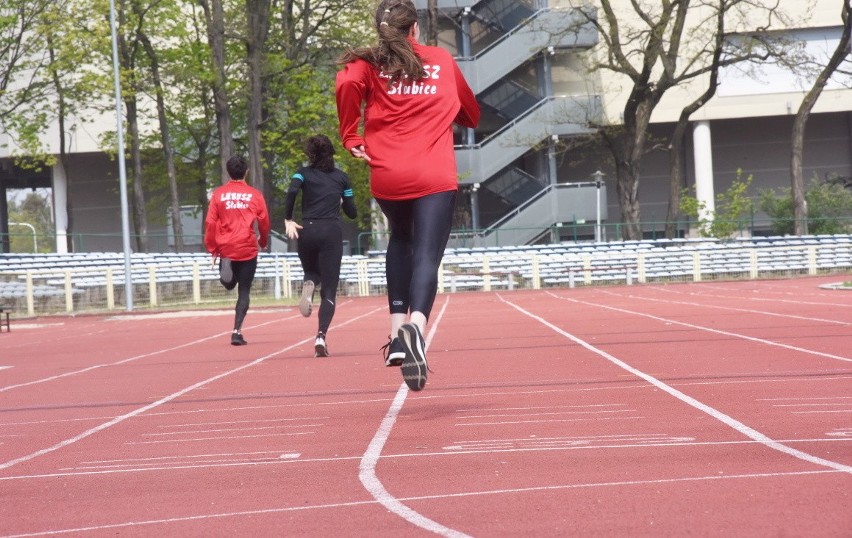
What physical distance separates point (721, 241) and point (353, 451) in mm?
35278

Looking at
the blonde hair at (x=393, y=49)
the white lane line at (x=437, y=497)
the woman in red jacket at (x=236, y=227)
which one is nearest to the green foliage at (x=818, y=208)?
the woman in red jacket at (x=236, y=227)

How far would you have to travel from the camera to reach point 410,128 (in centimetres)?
672

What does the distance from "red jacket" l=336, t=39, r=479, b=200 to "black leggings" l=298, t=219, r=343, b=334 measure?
523 cm

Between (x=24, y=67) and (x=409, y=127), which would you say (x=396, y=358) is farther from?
(x=24, y=67)

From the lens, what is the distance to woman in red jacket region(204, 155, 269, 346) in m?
13.6

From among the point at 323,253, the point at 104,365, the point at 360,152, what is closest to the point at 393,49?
the point at 360,152

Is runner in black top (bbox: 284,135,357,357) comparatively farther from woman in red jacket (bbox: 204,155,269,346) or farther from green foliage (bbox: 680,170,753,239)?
green foliage (bbox: 680,170,753,239)

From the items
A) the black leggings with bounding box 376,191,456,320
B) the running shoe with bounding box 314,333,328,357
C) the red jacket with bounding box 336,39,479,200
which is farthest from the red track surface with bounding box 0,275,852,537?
the red jacket with bounding box 336,39,479,200

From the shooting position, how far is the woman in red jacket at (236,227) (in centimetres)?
1359

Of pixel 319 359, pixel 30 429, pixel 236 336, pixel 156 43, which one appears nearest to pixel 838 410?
pixel 30 429

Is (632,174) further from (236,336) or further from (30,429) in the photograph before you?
(30,429)

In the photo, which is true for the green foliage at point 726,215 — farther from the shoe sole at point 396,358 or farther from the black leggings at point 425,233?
the shoe sole at point 396,358

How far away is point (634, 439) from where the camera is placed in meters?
5.55

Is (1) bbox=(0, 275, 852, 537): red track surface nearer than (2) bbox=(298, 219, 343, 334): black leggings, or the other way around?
(1) bbox=(0, 275, 852, 537): red track surface
